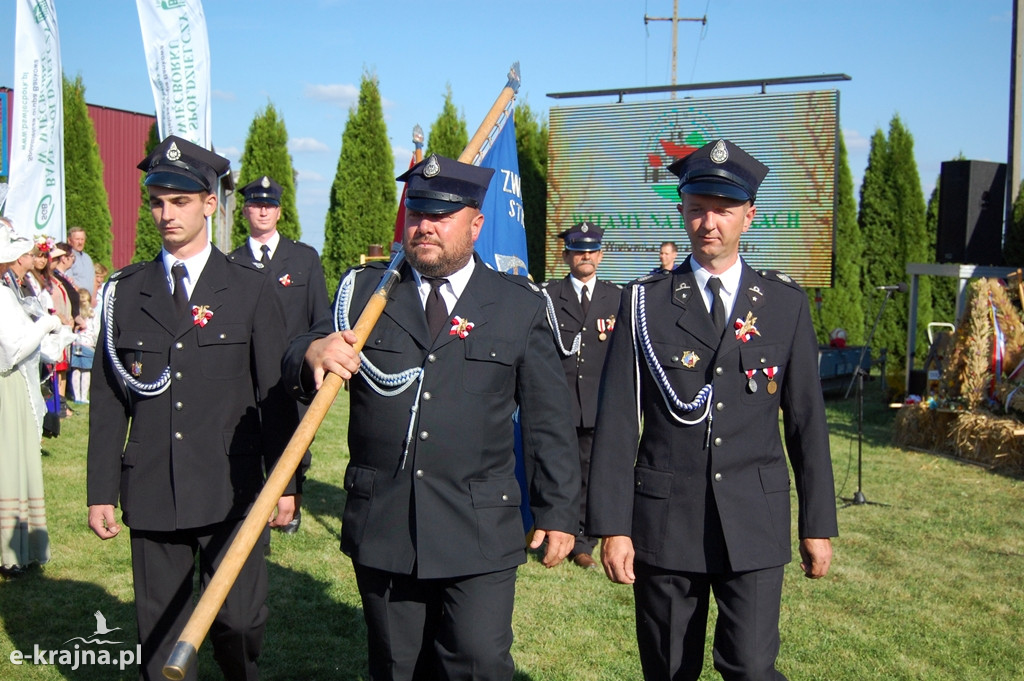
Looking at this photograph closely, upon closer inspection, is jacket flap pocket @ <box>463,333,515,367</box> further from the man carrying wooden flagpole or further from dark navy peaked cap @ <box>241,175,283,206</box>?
dark navy peaked cap @ <box>241,175,283,206</box>

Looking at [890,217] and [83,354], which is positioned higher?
[890,217]

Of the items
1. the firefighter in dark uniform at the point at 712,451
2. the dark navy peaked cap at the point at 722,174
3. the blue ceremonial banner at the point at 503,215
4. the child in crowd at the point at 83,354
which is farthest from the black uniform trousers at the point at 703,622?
the child in crowd at the point at 83,354

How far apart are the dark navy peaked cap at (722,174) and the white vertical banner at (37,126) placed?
9.44 metres

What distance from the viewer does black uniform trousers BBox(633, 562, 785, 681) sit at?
3.23 meters

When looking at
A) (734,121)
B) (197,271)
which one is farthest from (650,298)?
(734,121)

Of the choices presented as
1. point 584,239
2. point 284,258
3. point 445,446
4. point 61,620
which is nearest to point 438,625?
point 445,446

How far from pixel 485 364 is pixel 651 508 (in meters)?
0.77

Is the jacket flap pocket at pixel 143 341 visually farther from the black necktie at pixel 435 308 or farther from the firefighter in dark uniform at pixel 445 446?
the black necktie at pixel 435 308

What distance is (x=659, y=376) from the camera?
341 cm

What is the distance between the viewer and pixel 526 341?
11.0 feet

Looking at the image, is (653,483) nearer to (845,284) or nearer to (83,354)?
(83,354)

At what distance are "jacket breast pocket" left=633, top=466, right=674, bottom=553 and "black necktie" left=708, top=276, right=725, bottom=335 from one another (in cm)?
56

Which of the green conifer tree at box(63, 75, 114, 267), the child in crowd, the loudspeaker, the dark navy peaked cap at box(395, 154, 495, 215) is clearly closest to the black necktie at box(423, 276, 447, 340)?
the dark navy peaked cap at box(395, 154, 495, 215)

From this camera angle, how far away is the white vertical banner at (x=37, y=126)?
10852 millimetres
